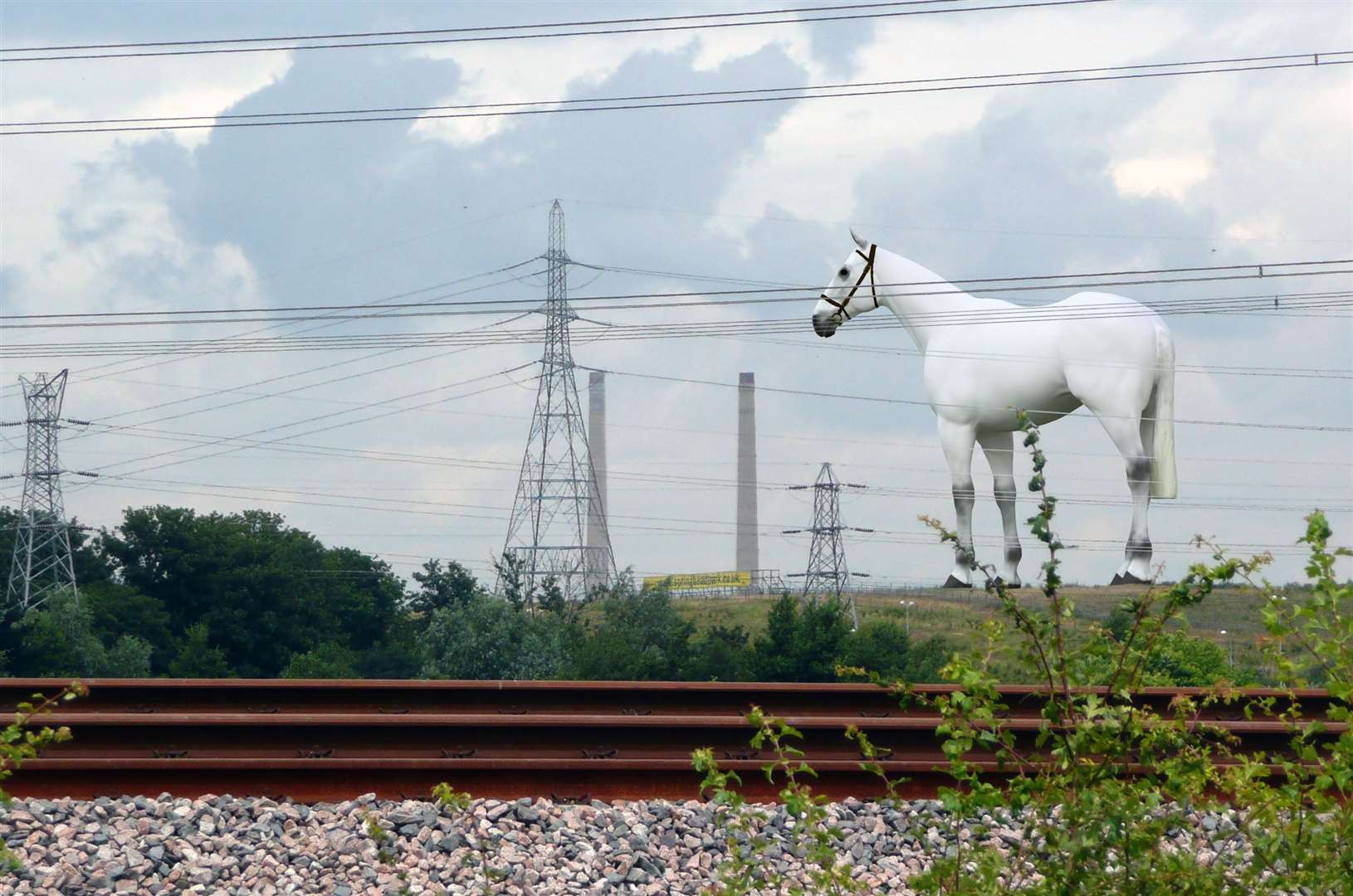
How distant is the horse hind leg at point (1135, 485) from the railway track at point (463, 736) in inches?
164

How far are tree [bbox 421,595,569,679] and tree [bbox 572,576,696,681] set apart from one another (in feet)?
2.66

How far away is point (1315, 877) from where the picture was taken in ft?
15.1

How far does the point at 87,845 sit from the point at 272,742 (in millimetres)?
1391

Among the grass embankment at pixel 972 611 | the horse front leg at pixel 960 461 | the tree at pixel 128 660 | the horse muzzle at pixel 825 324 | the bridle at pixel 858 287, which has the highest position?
the bridle at pixel 858 287

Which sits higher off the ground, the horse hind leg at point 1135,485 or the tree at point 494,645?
the horse hind leg at point 1135,485

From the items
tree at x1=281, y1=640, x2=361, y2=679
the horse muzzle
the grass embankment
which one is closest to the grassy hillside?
the grass embankment

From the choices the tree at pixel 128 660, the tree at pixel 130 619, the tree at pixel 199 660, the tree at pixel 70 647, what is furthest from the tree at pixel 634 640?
the tree at pixel 130 619

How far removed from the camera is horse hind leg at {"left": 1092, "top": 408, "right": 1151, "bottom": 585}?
1372 centimetres

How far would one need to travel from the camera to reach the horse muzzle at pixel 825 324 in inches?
576

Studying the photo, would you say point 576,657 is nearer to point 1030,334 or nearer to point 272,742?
point 1030,334

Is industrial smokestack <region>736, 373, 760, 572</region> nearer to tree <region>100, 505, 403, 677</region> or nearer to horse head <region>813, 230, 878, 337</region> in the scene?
tree <region>100, 505, 403, 677</region>

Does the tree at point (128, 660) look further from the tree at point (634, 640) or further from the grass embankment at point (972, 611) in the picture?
the grass embankment at point (972, 611)

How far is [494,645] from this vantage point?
87.9 feet

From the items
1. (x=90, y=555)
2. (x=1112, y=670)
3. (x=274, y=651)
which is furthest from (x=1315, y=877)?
(x=90, y=555)
